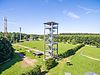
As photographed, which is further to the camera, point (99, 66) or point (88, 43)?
point (88, 43)

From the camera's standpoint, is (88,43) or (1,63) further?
(88,43)

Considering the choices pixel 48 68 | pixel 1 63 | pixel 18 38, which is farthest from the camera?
pixel 18 38

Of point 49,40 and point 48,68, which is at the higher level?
point 49,40

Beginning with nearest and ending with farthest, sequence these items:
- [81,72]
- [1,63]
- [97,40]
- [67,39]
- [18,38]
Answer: [81,72] < [1,63] < [97,40] < [67,39] < [18,38]

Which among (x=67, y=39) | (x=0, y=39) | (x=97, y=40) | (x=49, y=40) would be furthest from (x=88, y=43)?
(x=0, y=39)

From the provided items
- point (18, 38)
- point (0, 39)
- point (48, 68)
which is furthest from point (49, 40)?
point (18, 38)

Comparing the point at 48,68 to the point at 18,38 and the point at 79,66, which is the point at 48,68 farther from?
the point at 18,38

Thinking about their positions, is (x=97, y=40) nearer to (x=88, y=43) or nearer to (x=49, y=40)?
Result: (x=88, y=43)

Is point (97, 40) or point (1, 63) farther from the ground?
point (97, 40)

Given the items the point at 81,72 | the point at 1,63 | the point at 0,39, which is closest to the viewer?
the point at 81,72
